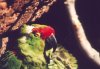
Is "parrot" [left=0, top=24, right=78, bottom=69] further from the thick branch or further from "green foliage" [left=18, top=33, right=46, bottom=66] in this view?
the thick branch

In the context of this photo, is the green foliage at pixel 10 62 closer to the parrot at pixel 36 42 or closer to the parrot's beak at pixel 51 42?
the parrot at pixel 36 42

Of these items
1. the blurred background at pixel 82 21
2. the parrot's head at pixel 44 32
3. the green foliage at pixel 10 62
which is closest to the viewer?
the green foliage at pixel 10 62

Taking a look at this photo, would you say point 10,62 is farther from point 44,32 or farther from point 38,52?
point 44,32

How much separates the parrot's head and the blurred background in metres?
0.16

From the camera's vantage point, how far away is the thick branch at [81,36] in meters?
2.71

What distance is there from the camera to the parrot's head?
265cm

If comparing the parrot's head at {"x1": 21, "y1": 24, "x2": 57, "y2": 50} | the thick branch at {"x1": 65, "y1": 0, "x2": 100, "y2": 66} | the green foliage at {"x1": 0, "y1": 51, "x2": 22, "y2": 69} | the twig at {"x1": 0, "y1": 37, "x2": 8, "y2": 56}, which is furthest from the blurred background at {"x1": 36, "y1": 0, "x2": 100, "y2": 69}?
the green foliage at {"x1": 0, "y1": 51, "x2": 22, "y2": 69}

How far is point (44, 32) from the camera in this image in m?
2.69

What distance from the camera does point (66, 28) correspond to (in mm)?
2959

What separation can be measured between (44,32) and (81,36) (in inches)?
11.4

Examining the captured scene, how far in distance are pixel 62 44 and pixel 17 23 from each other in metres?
0.50

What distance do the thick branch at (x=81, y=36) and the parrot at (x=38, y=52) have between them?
0.16 meters

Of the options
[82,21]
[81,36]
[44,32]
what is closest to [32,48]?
[44,32]

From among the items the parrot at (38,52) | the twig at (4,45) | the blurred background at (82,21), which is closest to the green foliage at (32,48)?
the parrot at (38,52)
